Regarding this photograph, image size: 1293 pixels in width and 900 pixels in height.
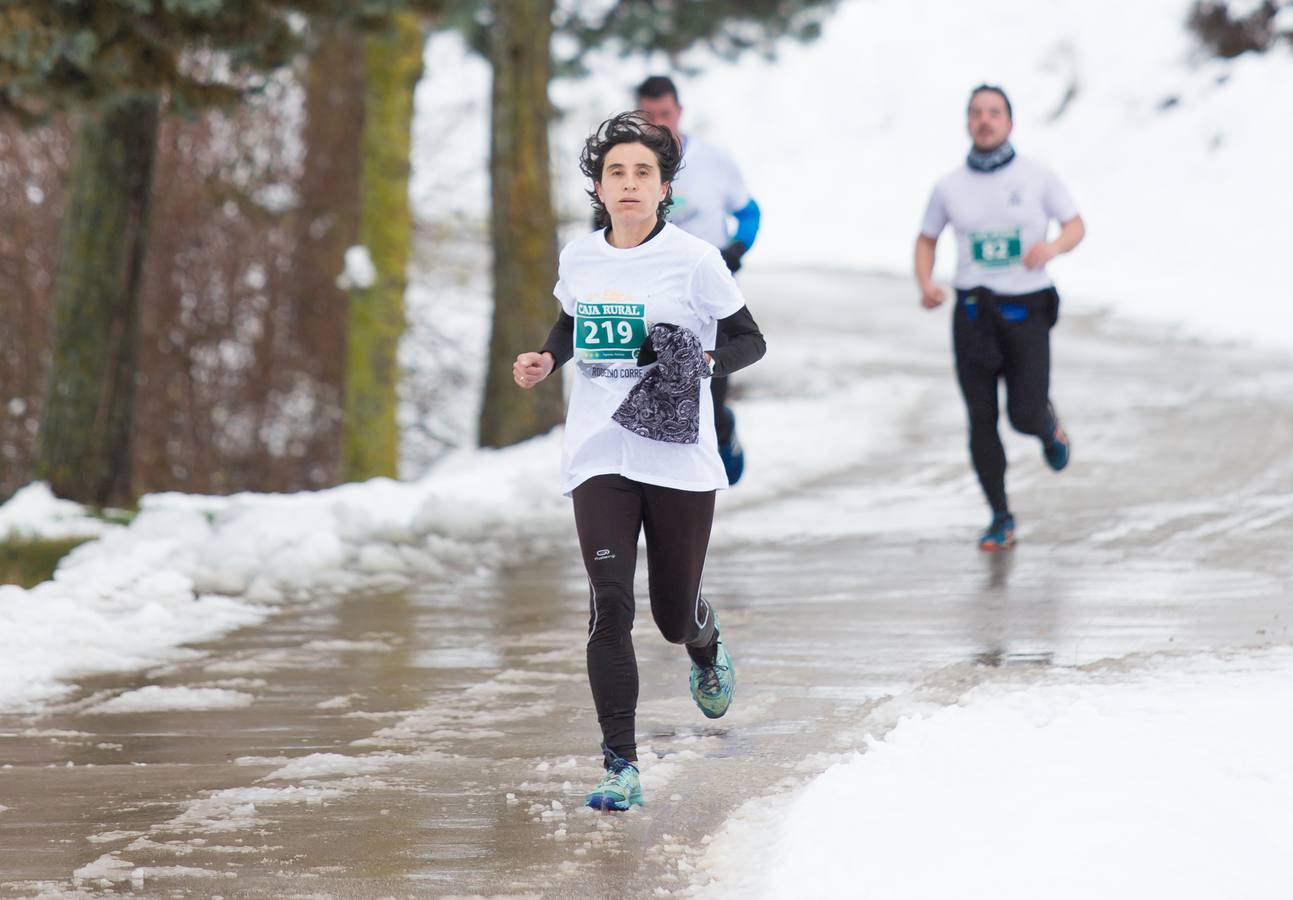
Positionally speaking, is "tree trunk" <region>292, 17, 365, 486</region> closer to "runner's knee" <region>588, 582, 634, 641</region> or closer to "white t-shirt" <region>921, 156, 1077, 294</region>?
"white t-shirt" <region>921, 156, 1077, 294</region>

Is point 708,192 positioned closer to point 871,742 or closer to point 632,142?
point 632,142

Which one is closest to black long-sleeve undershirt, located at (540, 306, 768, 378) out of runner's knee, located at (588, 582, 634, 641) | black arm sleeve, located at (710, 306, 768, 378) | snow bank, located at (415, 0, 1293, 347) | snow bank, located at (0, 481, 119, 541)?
black arm sleeve, located at (710, 306, 768, 378)

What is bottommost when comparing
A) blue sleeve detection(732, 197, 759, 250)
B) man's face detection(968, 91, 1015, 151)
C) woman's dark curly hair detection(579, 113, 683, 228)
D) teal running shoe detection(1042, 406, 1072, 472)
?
teal running shoe detection(1042, 406, 1072, 472)

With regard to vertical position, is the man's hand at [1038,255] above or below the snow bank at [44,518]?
above

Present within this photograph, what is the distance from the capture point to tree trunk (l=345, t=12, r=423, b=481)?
14477 mm

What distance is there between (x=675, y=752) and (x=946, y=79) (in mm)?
54097

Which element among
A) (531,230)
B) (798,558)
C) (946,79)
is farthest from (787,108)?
(798,558)

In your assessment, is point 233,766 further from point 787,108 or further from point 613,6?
point 787,108

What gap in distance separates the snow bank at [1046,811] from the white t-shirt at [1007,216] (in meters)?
3.76

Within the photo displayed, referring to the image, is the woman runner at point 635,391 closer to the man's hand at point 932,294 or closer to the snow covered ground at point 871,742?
the snow covered ground at point 871,742

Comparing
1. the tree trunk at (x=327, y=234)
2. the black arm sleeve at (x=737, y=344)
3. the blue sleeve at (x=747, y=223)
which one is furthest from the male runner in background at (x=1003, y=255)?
the tree trunk at (x=327, y=234)

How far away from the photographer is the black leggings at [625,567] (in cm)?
494

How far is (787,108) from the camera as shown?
6091 cm

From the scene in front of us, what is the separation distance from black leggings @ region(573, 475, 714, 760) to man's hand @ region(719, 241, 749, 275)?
3956 mm
